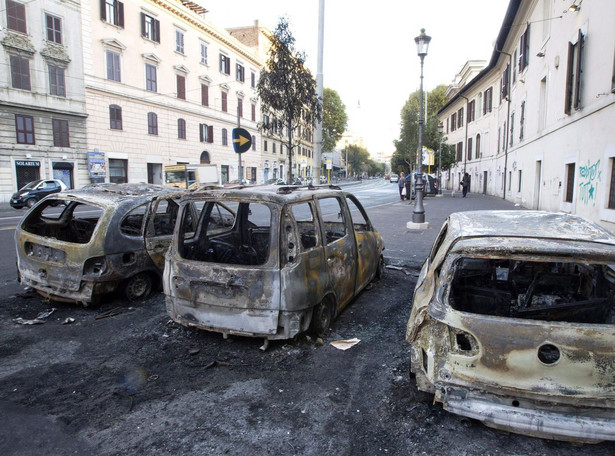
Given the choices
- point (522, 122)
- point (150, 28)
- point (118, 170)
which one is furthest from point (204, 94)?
point (522, 122)

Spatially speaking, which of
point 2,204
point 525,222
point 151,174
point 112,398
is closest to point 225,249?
point 112,398

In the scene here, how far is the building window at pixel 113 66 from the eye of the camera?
29.1 meters

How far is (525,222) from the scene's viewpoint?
3451mm

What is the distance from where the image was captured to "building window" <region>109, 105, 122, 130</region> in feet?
96.7

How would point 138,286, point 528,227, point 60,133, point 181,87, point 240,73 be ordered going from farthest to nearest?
point 240,73
point 181,87
point 60,133
point 138,286
point 528,227

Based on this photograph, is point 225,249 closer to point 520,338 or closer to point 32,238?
point 32,238

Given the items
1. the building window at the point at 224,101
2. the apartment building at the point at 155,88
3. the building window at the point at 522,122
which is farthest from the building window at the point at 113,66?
the building window at the point at 522,122

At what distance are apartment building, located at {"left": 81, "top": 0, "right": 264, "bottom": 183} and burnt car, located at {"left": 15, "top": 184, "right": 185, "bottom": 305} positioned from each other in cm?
1798

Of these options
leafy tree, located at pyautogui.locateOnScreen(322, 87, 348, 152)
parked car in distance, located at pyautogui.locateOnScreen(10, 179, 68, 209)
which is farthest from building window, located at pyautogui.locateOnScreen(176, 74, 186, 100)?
leafy tree, located at pyautogui.locateOnScreen(322, 87, 348, 152)

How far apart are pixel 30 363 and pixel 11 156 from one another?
1004 inches

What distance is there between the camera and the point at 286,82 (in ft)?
33.0

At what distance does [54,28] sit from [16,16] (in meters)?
2.26

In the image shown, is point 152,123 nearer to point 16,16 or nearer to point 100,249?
point 16,16

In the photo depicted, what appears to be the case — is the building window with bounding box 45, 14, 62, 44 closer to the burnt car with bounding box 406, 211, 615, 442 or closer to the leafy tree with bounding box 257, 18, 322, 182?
the leafy tree with bounding box 257, 18, 322, 182
